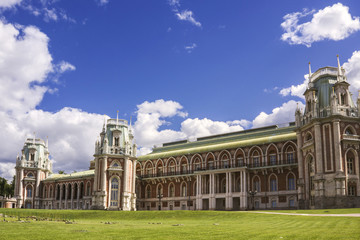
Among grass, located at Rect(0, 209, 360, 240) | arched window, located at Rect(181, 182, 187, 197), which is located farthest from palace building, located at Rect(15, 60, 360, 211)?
grass, located at Rect(0, 209, 360, 240)

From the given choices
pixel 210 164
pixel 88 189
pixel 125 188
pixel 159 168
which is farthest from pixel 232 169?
pixel 88 189

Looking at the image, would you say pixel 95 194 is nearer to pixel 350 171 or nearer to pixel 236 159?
pixel 236 159

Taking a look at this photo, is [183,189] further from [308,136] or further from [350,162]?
[350,162]

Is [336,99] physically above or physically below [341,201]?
above

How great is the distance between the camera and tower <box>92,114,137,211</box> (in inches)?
2773

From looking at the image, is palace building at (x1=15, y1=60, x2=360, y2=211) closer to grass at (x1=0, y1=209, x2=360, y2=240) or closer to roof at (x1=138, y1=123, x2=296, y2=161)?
roof at (x1=138, y1=123, x2=296, y2=161)

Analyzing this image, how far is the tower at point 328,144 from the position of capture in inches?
2047

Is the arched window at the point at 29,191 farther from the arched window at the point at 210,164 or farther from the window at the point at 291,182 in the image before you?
the window at the point at 291,182

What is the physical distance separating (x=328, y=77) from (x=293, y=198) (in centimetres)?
1958

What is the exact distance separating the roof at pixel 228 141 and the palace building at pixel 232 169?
8.0 inches

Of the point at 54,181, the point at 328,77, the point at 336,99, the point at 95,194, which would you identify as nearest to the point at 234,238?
the point at 336,99

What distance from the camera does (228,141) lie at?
77938mm

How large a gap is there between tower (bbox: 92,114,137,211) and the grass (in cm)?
1503

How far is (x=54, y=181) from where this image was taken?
90.5 metres
